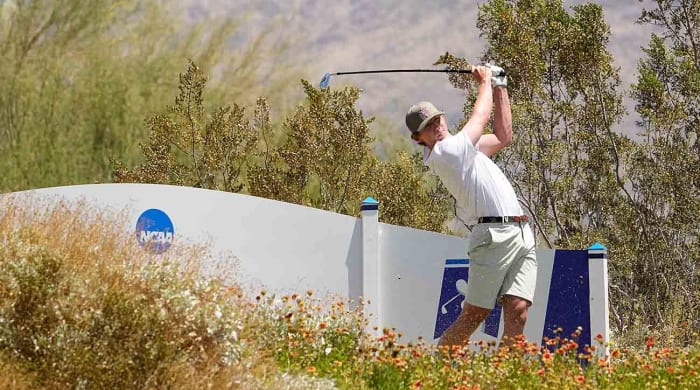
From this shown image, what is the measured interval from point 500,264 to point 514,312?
286 mm

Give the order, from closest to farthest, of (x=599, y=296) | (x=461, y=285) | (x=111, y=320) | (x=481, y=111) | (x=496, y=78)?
(x=111, y=320) < (x=481, y=111) < (x=496, y=78) < (x=599, y=296) < (x=461, y=285)

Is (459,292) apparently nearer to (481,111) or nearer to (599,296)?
(599,296)

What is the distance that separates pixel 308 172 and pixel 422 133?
8345 millimetres

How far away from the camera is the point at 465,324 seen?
5.23 meters

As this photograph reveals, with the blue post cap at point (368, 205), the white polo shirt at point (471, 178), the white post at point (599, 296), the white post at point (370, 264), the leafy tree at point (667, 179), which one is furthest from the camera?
the leafy tree at point (667, 179)

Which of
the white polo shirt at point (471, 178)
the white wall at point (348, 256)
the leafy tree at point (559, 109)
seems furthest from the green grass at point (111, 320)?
the leafy tree at point (559, 109)

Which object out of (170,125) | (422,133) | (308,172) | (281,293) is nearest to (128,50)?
(170,125)

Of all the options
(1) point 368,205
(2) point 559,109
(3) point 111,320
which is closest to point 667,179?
(2) point 559,109

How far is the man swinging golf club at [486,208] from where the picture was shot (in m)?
5.05

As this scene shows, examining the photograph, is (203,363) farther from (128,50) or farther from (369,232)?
(128,50)

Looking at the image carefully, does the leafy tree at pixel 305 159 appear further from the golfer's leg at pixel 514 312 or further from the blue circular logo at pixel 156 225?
the golfer's leg at pixel 514 312

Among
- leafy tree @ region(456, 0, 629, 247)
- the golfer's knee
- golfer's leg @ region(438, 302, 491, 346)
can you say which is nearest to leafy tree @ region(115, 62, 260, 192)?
leafy tree @ region(456, 0, 629, 247)

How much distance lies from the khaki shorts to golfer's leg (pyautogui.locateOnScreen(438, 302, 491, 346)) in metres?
0.05

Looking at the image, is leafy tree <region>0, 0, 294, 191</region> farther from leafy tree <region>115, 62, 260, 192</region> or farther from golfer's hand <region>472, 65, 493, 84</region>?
golfer's hand <region>472, 65, 493, 84</region>
